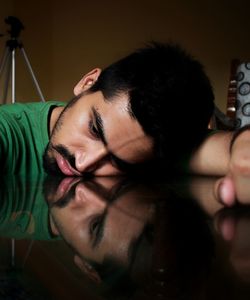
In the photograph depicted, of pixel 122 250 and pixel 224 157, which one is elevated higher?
pixel 122 250

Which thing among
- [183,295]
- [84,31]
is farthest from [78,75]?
[183,295]

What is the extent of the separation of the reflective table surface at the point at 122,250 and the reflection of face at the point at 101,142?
14.7 inches

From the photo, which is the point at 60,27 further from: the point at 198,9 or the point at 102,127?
the point at 102,127

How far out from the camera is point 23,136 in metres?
0.81

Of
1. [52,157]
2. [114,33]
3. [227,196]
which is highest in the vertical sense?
[114,33]

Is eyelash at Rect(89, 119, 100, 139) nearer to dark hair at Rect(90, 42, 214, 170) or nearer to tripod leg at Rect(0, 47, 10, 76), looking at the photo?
dark hair at Rect(90, 42, 214, 170)

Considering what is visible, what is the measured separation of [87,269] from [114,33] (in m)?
2.86

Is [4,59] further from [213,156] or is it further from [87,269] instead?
[87,269]

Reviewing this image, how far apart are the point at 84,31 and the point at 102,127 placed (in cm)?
235

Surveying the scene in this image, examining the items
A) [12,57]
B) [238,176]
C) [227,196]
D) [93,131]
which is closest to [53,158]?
[93,131]

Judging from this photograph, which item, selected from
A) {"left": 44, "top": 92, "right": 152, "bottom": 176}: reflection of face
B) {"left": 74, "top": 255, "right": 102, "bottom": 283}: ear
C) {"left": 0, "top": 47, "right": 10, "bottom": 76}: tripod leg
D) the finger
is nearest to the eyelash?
{"left": 44, "top": 92, "right": 152, "bottom": 176}: reflection of face

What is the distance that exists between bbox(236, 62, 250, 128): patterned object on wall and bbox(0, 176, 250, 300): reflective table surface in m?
1.56

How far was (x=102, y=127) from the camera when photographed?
0.69m

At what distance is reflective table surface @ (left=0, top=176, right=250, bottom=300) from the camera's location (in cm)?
12
